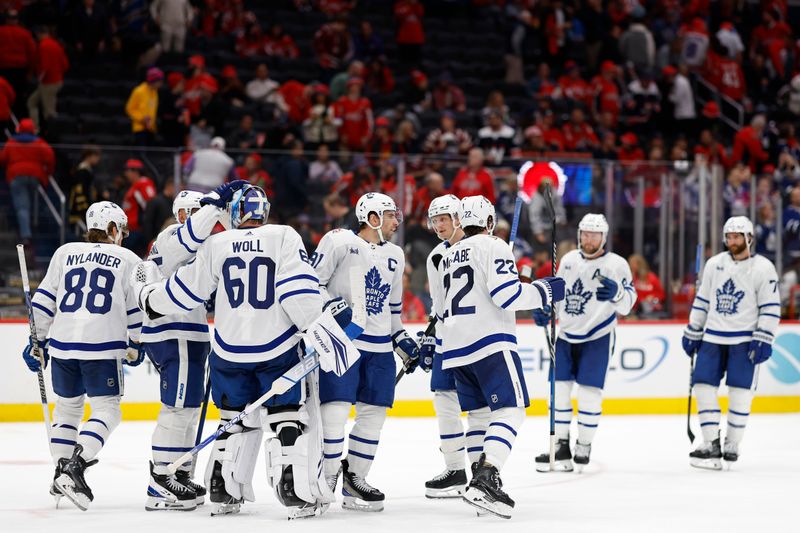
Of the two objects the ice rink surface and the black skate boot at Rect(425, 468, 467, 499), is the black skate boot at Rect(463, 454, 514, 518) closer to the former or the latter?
the ice rink surface

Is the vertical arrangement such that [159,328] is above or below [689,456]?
above

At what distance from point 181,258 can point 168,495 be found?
116 cm

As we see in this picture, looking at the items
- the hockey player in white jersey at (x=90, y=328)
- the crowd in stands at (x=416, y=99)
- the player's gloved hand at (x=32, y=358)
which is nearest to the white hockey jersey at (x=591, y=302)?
the hockey player in white jersey at (x=90, y=328)

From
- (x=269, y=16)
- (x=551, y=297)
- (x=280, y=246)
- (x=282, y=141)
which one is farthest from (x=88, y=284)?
(x=269, y=16)

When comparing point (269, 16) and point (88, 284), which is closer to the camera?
point (88, 284)

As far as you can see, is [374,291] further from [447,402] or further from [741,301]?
[741,301]

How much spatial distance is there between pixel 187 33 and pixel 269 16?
4.51 ft

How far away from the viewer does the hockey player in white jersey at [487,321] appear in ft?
20.5

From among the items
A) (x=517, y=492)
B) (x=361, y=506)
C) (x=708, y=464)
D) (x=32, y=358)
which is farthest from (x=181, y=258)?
(x=708, y=464)

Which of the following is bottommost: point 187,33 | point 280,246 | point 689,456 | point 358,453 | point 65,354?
point 689,456

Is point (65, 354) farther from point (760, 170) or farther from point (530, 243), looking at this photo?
point (760, 170)

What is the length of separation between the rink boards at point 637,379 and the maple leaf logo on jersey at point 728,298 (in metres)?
2.73

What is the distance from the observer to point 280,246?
19.7 feet

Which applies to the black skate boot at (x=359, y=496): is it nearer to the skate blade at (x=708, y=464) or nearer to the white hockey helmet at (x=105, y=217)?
the white hockey helmet at (x=105, y=217)
